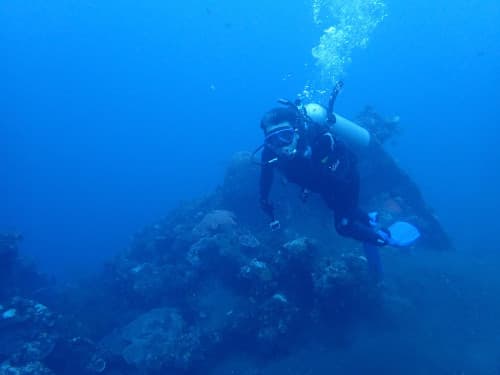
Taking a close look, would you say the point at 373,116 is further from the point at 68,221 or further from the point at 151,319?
the point at 68,221

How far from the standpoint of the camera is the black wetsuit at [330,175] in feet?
22.6

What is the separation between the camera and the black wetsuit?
6.88 m

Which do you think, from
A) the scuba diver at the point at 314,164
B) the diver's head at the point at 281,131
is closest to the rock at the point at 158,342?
the scuba diver at the point at 314,164

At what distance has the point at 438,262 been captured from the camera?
11.9 meters

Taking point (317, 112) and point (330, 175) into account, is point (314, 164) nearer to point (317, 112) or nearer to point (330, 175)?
point (330, 175)

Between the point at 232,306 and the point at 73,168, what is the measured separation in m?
94.4

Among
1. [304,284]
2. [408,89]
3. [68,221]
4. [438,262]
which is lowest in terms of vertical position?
[304,284]

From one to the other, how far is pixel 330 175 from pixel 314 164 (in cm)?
37

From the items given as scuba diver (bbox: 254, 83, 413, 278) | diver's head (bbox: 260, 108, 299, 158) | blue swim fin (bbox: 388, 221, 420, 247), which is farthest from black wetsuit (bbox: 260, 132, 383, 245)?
blue swim fin (bbox: 388, 221, 420, 247)

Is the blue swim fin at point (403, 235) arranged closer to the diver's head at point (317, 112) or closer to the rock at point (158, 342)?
the diver's head at point (317, 112)

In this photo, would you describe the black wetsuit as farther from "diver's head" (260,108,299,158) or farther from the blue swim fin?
the blue swim fin

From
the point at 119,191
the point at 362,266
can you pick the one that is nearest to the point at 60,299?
the point at 362,266

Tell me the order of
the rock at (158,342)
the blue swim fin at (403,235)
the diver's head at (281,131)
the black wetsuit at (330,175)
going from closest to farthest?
the diver's head at (281,131)
the black wetsuit at (330,175)
the blue swim fin at (403,235)
the rock at (158,342)

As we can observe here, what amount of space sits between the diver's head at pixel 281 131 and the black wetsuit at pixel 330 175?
0.18 m
